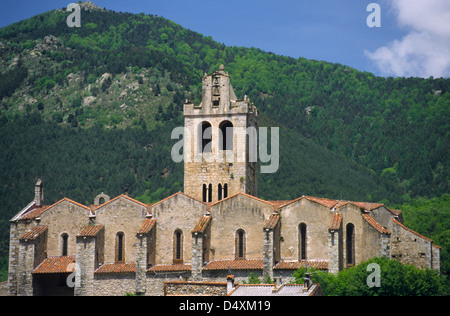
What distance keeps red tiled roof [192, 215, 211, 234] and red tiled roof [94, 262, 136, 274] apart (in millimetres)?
5743

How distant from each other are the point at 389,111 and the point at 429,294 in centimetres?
11744

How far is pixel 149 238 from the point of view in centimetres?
7738

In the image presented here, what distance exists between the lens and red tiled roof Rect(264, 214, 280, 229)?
246ft

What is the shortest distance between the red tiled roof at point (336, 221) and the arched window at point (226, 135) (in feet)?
45.4

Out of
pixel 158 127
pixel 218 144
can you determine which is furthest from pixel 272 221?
pixel 158 127

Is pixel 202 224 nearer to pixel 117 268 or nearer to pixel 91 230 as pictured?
pixel 117 268

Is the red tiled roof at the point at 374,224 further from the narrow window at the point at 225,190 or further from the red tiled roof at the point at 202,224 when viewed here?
the narrow window at the point at 225,190

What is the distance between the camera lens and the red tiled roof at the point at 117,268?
77.3 meters

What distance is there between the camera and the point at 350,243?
247 feet

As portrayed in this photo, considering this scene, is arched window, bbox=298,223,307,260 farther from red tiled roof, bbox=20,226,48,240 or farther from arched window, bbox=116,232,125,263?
red tiled roof, bbox=20,226,48,240

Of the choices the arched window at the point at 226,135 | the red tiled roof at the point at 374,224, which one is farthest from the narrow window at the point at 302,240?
the arched window at the point at 226,135

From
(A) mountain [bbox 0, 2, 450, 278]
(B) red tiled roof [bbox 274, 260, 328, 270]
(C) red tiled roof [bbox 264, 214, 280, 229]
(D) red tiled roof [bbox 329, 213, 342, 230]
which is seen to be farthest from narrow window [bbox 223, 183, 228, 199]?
(A) mountain [bbox 0, 2, 450, 278]

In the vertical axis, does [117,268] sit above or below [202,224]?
below

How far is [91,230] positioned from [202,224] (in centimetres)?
882
